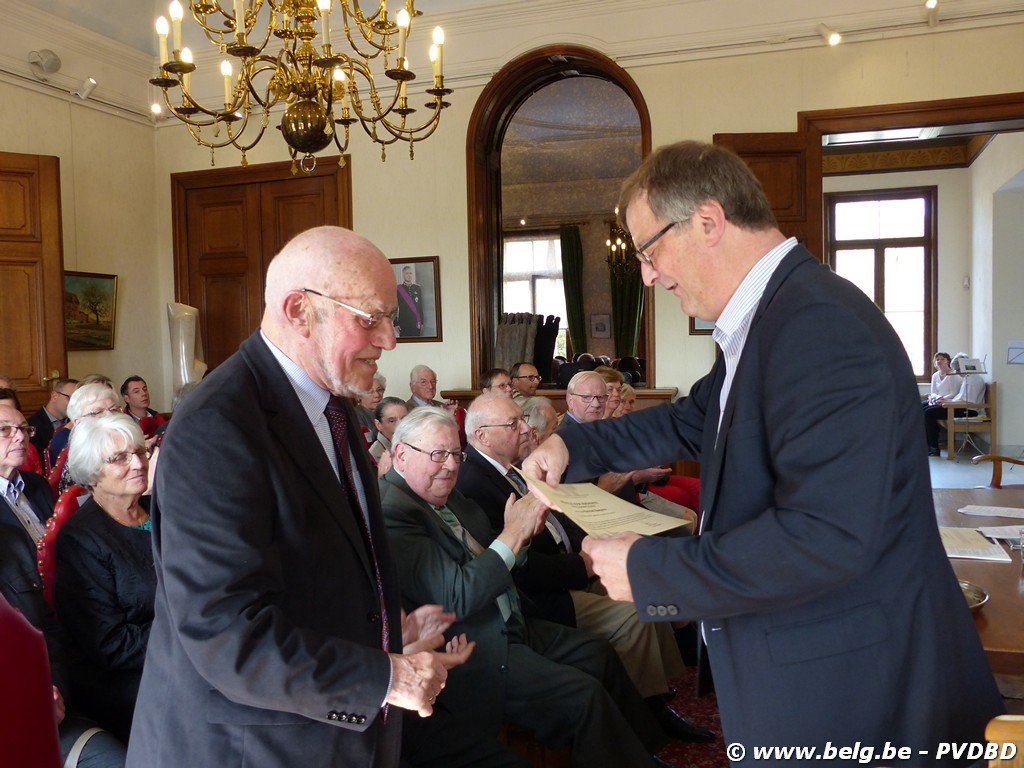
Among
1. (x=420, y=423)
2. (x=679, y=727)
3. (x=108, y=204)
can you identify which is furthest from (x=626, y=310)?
(x=420, y=423)

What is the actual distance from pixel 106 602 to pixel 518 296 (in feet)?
53.5

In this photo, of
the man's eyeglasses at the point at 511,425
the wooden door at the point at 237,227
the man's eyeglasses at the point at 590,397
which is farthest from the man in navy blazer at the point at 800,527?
the wooden door at the point at 237,227

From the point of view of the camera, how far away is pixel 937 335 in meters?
15.6

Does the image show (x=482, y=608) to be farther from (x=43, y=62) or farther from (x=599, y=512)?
(x=43, y=62)

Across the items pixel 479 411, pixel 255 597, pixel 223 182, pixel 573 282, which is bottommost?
pixel 255 597

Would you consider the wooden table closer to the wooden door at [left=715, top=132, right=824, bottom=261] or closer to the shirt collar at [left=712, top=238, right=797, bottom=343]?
the shirt collar at [left=712, top=238, right=797, bottom=343]

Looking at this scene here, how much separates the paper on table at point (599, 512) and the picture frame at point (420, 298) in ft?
22.2

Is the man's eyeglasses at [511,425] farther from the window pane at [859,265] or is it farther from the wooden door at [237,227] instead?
the window pane at [859,265]

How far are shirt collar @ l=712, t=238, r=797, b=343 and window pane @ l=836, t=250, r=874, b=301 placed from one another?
15311 mm

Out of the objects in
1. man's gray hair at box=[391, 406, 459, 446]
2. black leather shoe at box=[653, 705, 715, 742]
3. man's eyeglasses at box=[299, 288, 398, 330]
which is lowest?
black leather shoe at box=[653, 705, 715, 742]

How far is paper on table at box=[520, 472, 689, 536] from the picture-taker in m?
1.66

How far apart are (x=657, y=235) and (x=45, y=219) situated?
734 cm

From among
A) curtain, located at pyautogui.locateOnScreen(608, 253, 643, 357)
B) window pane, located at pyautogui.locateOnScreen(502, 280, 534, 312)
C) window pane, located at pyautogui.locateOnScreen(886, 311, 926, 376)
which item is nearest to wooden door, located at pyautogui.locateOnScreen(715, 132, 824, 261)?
curtain, located at pyautogui.locateOnScreen(608, 253, 643, 357)

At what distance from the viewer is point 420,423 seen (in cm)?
309
